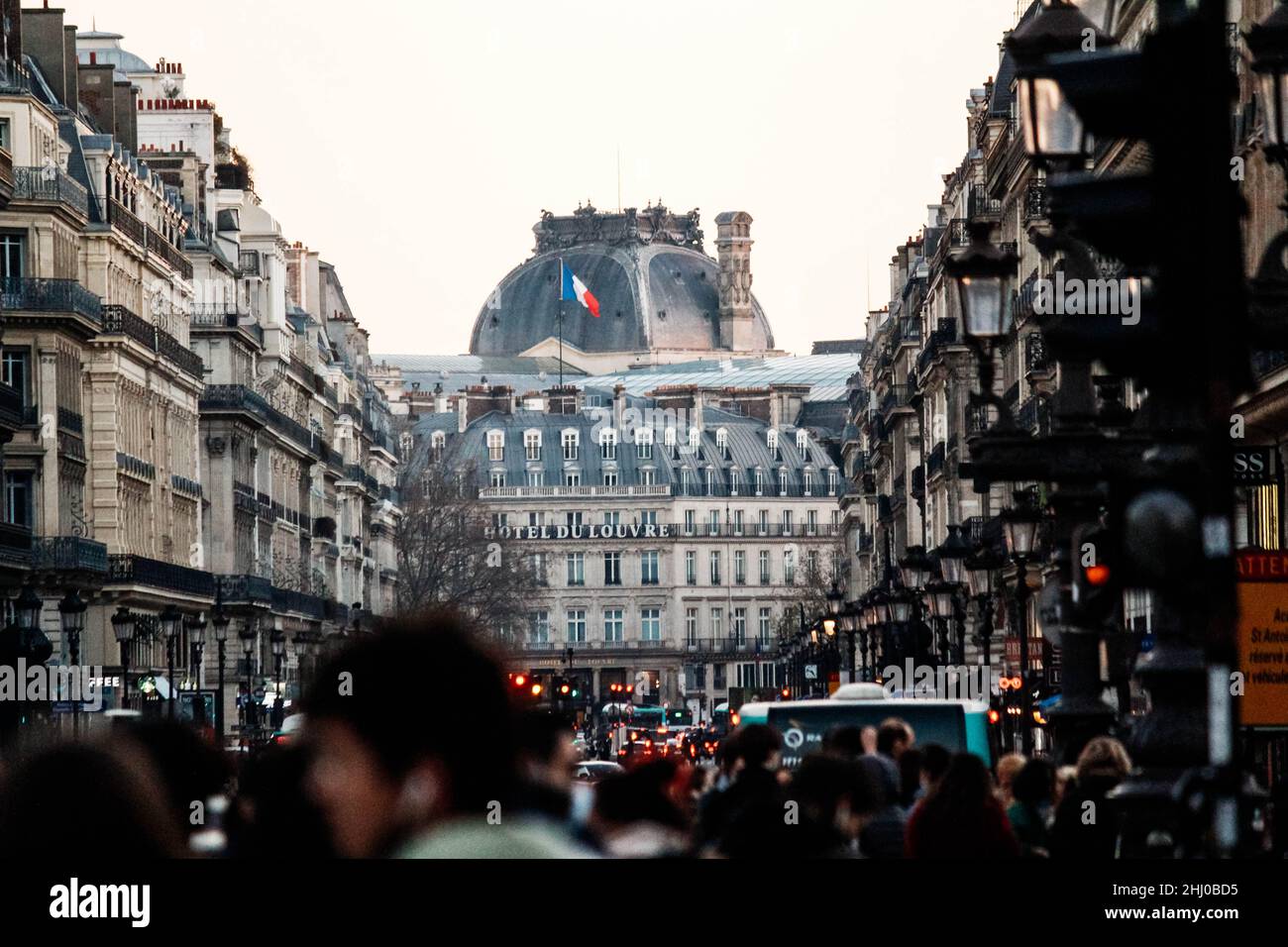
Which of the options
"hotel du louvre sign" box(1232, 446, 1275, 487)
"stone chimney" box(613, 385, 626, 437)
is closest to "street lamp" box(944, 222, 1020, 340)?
"hotel du louvre sign" box(1232, 446, 1275, 487)

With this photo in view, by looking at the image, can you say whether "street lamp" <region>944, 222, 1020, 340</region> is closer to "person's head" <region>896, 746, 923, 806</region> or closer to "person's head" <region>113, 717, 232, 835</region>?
"person's head" <region>896, 746, 923, 806</region>

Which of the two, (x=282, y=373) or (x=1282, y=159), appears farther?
(x=282, y=373)

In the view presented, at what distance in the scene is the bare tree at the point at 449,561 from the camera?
12719 cm

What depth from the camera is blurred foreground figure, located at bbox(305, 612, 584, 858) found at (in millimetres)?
6281

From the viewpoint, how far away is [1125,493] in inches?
570

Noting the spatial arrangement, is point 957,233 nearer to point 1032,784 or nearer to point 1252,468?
point 1252,468

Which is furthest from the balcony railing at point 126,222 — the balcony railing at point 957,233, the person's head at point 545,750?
the person's head at point 545,750

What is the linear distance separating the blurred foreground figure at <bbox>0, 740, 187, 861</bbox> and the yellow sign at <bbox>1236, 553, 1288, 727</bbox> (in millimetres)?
13438

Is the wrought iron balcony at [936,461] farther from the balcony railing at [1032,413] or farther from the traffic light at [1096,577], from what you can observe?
the traffic light at [1096,577]

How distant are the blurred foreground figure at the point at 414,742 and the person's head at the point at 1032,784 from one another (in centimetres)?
1023

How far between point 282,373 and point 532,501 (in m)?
82.9

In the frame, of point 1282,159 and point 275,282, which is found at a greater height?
point 275,282

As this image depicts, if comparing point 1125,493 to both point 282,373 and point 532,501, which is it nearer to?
point 282,373
